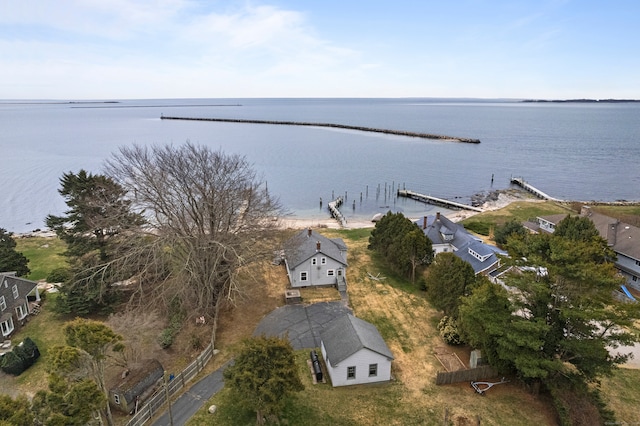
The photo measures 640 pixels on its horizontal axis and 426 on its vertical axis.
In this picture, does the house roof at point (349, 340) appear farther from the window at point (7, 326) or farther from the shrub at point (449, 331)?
the window at point (7, 326)

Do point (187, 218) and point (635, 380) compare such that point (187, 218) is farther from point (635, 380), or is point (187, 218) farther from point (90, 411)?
point (635, 380)

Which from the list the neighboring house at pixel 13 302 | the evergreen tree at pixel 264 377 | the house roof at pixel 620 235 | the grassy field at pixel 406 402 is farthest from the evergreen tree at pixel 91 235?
the house roof at pixel 620 235

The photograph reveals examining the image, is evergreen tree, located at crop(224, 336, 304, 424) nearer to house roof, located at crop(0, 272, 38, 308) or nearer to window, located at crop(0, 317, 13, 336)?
window, located at crop(0, 317, 13, 336)

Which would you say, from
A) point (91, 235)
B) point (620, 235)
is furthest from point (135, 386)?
point (620, 235)

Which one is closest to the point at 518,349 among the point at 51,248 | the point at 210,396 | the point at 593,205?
the point at 210,396

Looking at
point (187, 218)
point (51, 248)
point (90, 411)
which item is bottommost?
point (51, 248)
